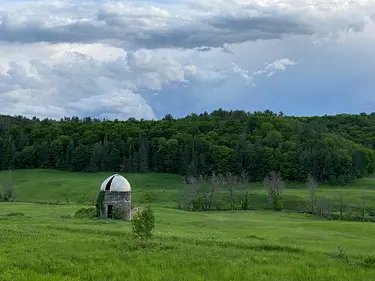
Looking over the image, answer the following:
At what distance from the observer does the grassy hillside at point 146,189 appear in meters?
122

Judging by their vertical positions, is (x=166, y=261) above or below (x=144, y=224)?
below

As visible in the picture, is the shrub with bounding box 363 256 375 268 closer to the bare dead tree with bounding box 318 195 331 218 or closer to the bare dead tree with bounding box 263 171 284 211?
the bare dead tree with bounding box 318 195 331 218

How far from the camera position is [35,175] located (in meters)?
173

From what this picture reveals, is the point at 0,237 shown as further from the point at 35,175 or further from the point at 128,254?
the point at 35,175

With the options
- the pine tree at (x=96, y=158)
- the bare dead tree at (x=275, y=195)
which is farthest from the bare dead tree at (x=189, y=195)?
the pine tree at (x=96, y=158)

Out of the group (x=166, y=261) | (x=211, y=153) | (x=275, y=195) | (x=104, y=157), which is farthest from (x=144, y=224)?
(x=104, y=157)

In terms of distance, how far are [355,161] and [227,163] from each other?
3805 centimetres

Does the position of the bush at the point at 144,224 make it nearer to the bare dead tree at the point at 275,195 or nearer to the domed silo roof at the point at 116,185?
the domed silo roof at the point at 116,185

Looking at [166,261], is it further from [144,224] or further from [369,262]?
[369,262]

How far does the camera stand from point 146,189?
150125 mm

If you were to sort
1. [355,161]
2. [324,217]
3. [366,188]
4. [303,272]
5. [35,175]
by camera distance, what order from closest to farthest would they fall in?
[303,272], [324,217], [366,188], [355,161], [35,175]

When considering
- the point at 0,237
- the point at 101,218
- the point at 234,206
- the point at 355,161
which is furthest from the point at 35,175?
the point at 0,237

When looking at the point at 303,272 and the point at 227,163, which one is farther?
the point at 227,163

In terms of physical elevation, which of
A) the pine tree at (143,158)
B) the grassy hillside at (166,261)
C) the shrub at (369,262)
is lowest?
the shrub at (369,262)
